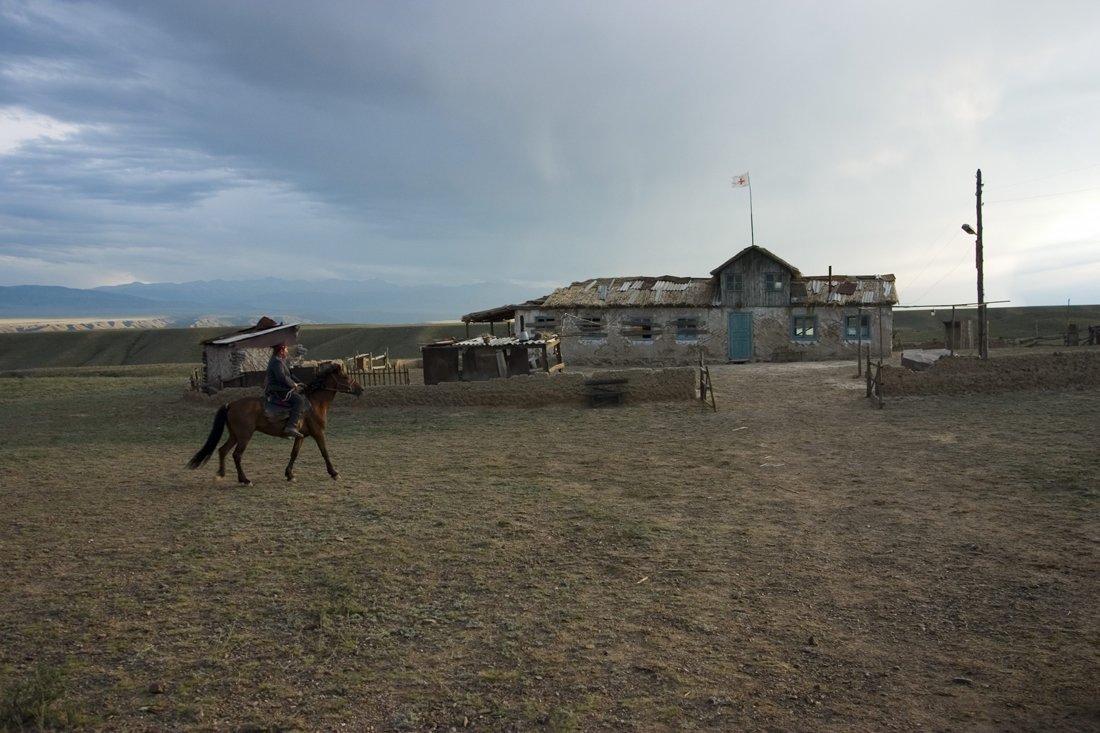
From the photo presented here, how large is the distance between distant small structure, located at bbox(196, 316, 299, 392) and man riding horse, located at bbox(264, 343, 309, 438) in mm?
12974

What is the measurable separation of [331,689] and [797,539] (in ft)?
15.7

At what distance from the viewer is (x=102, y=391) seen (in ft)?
89.5

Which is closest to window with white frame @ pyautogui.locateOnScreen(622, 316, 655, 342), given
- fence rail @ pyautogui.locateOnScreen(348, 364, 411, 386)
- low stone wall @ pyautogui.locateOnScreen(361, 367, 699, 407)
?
fence rail @ pyautogui.locateOnScreen(348, 364, 411, 386)

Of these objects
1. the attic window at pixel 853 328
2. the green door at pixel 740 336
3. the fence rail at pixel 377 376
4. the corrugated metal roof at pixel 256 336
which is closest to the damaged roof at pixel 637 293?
the green door at pixel 740 336

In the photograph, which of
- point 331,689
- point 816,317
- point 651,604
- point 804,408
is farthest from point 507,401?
point 816,317

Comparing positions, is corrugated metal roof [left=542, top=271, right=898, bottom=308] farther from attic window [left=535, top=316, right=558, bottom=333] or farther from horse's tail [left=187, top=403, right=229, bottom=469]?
horse's tail [left=187, top=403, right=229, bottom=469]

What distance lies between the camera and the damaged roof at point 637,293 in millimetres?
30719

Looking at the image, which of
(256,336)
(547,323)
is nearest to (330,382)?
(256,336)

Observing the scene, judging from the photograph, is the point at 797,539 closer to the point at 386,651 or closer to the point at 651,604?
the point at 651,604

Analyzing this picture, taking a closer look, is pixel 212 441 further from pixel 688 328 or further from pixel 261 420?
pixel 688 328

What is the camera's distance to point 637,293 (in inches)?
1244

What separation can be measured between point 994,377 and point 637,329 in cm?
1454

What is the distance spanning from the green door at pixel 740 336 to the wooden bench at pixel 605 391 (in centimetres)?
1322

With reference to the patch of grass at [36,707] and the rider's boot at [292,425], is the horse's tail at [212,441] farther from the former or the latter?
the patch of grass at [36,707]
